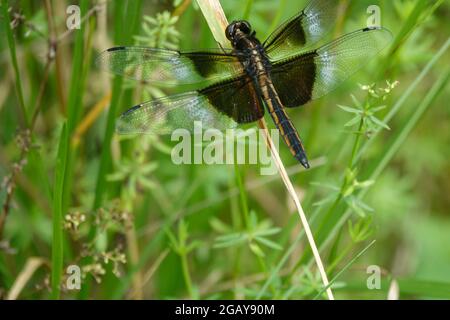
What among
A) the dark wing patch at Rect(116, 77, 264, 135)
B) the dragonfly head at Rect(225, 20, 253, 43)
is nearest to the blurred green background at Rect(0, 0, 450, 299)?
the dragonfly head at Rect(225, 20, 253, 43)

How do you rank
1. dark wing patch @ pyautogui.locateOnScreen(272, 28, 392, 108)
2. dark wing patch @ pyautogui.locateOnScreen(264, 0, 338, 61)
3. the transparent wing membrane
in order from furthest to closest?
dark wing patch @ pyautogui.locateOnScreen(264, 0, 338, 61)
dark wing patch @ pyautogui.locateOnScreen(272, 28, 392, 108)
the transparent wing membrane

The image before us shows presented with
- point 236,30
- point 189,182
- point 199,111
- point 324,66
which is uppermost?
point 236,30

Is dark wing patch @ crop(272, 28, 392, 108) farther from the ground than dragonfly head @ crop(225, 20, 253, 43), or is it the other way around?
dragonfly head @ crop(225, 20, 253, 43)

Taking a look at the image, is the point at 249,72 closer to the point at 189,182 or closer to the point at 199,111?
the point at 199,111

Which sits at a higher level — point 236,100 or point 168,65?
point 168,65

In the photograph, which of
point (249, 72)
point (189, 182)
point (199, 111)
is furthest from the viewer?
point (189, 182)

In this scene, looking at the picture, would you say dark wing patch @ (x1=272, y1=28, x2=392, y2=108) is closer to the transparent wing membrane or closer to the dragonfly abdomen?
the dragonfly abdomen

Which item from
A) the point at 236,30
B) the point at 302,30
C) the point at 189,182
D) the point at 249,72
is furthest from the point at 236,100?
the point at 189,182
